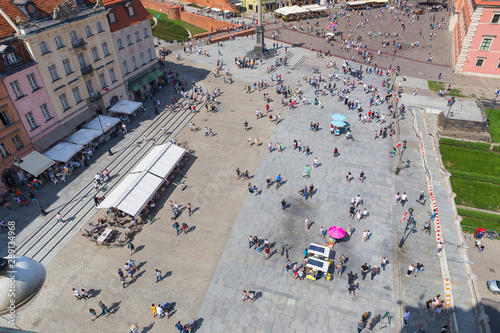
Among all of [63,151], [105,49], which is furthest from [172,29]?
[63,151]

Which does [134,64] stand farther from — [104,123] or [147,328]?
[147,328]

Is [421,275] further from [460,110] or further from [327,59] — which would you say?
[327,59]

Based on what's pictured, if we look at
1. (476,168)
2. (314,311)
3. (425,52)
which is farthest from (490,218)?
(425,52)

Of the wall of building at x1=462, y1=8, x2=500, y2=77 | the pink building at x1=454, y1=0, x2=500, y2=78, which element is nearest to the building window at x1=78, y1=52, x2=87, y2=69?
the pink building at x1=454, y1=0, x2=500, y2=78

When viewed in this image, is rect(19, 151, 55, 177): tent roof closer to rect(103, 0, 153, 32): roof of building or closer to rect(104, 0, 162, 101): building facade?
rect(104, 0, 162, 101): building facade

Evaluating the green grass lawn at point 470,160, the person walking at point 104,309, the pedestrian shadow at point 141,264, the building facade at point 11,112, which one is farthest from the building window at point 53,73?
the green grass lawn at point 470,160
